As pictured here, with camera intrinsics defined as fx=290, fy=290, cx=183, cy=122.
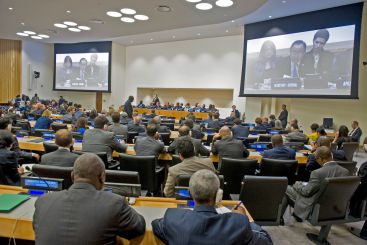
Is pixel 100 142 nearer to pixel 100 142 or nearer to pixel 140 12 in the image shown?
pixel 100 142

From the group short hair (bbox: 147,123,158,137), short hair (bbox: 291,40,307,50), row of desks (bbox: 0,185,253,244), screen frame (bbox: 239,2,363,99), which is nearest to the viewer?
row of desks (bbox: 0,185,253,244)

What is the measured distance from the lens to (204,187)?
153 centimetres

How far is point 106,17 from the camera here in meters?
11.3

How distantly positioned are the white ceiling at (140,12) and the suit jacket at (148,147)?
6.09 metres

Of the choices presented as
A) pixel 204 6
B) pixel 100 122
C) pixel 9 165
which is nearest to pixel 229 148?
pixel 100 122

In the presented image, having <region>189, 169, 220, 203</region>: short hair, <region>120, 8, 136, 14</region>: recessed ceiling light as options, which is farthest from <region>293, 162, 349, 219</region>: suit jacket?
<region>120, 8, 136, 14</region>: recessed ceiling light

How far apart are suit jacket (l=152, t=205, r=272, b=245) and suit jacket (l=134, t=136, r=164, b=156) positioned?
2.69 metres

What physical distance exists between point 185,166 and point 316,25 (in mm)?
10306

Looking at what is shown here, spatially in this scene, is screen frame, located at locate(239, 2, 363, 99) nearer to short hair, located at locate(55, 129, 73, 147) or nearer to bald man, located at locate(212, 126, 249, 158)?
bald man, located at locate(212, 126, 249, 158)

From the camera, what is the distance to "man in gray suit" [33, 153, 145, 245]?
1.42 meters

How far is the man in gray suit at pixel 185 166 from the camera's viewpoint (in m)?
2.87

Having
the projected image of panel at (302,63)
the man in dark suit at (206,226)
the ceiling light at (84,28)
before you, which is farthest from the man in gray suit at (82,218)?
the ceiling light at (84,28)

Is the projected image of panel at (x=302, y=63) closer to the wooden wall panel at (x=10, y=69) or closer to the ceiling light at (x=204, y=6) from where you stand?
the ceiling light at (x=204, y=6)

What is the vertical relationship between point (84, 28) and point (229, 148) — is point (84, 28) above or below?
above
